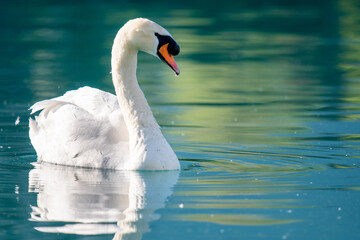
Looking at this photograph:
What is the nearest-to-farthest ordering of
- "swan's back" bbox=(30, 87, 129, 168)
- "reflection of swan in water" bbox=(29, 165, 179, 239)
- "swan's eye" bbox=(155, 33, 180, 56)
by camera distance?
"reflection of swan in water" bbox=(29, 165, 179, 239), "swan's eye" bbox=(155, 33, 180, 56), "swan's back" bbox=(30, 87, 129, 168)

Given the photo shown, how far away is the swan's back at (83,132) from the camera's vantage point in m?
9.32

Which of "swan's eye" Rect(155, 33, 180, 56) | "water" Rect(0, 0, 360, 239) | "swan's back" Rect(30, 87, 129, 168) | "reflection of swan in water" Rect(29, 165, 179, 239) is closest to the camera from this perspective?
"reflection of swan in water" Rect(29, 165, 179, 239)

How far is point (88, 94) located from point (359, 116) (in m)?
4.10

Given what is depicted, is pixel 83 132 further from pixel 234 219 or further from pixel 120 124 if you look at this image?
pixel 234 219

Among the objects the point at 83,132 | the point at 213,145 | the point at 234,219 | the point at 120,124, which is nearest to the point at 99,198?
the point at 234,219

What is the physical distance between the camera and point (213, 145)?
10.4 meters

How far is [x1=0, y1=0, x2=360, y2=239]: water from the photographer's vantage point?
275 inches

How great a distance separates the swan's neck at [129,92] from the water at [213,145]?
60cm

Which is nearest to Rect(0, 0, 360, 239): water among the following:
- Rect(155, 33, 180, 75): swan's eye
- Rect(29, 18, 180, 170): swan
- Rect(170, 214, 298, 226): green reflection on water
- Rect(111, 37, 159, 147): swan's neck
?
Rect(170, 214, 298, 226): green reflection on water

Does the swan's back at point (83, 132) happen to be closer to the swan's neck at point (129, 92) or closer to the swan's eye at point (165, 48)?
the swan's neck at point (129, 92)

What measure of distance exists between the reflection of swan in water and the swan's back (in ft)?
0.52

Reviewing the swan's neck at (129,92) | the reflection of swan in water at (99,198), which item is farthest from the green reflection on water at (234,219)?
the swan's neck at (129,92)

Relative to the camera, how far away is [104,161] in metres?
9.25

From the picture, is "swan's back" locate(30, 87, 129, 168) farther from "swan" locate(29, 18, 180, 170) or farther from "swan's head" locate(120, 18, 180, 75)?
"swan's head" locate(120, 18, 180, 75)
